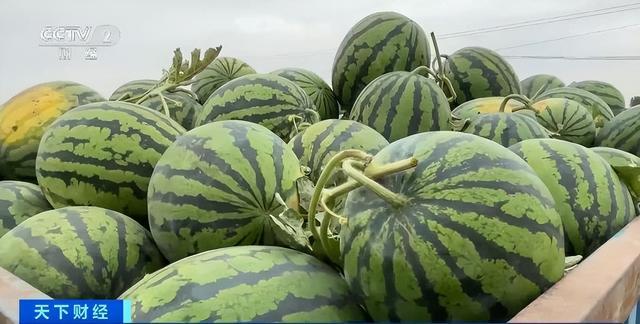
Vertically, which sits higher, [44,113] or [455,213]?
[455,213]

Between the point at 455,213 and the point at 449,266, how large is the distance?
0.07 m

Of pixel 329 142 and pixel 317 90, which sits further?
pixel 317 90

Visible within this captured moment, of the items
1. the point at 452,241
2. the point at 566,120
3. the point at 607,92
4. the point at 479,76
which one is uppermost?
the point at 452,241

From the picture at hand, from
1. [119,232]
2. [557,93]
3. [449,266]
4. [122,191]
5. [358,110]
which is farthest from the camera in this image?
[557,93]

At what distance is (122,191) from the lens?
1.48m

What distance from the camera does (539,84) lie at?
3.16 m

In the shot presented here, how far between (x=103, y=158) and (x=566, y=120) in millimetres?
1514

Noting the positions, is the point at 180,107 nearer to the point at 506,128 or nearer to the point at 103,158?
the point at 103,158

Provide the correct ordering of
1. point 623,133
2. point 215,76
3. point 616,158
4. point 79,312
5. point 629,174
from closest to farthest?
point 79,312 < point 629,174 < point 616,158 < point 623,133 < point 215,76

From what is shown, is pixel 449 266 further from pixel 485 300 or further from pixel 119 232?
pixel 119 232

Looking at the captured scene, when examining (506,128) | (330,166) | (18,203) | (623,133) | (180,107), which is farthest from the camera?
(623,133)

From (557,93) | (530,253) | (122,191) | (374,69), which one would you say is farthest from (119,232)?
(557,93)

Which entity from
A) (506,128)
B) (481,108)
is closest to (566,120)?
(481,108)

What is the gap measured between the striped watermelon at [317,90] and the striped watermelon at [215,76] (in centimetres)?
35
